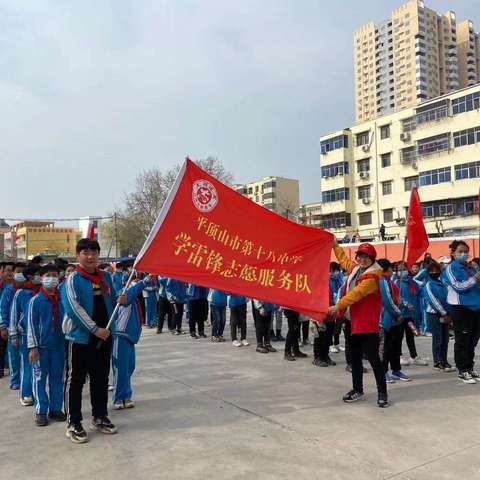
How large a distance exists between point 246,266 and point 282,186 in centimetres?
9551

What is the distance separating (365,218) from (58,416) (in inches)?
1880

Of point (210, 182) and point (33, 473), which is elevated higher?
point (210, 182)

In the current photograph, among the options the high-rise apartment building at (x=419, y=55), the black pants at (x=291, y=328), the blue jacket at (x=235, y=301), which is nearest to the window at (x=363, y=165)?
the blue jacket at (x=235, y=301)

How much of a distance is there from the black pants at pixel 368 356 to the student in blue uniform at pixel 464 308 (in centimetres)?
158

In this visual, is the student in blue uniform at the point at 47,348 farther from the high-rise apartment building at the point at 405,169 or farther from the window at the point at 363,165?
the window at the point at 363,165

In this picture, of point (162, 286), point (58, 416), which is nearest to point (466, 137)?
point (162, 286)

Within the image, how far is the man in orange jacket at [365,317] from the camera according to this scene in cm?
553

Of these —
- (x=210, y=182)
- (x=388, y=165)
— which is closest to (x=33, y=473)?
(x=210, y=182)

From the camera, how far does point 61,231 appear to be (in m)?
75.8

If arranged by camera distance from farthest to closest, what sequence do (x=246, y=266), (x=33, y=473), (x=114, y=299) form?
(x=246, y=266) < (x=114, y=299) < (x=33, y=473)

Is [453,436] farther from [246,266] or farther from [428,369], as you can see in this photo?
[428,369]

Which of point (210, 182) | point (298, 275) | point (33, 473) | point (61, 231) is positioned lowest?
point (33, 473)

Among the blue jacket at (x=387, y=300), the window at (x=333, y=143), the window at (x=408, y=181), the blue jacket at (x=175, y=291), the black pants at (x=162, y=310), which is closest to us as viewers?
the blue jacket at (x=387, y=300)

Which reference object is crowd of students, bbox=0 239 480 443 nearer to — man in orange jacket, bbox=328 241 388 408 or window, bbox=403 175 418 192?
man in orange jacket, bbox=328 241 388 408
